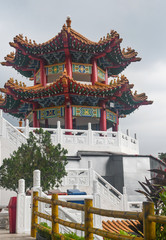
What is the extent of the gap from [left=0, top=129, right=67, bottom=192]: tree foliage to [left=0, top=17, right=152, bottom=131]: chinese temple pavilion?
7.35m

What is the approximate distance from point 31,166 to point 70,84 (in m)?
8.53

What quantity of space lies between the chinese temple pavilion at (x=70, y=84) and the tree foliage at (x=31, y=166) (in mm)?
7350

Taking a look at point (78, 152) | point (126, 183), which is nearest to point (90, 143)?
point (78, 152)

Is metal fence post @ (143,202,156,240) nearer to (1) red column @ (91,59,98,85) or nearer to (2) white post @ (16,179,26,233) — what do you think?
(2) white post @ (16,179,26,233)

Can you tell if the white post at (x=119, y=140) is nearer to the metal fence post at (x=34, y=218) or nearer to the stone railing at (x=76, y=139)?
the stone railing at (x=76, y=139)

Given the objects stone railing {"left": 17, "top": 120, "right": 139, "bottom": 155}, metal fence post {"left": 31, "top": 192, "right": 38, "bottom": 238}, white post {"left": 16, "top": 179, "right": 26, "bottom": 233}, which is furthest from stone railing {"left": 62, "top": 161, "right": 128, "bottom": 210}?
metal fence post {"left": 31, "top": 192, "right": 38, "bottom": 238}

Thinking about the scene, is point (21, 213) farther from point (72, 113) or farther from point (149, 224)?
point (72, 113)

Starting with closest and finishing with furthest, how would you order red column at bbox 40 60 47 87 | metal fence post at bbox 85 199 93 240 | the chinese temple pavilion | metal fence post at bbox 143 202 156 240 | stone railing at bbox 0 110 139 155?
metal fence post at bbox 143 202 156 240
metal fence post at bbox 85 199 93 240
stone railing at bbox 0 110 139 155
the chinese temple pavilion
red column at bbox 40 60 47 87

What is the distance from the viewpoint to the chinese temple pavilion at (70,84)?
1898 cm

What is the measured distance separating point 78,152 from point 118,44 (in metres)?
8.81

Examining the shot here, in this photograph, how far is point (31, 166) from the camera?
10.5m

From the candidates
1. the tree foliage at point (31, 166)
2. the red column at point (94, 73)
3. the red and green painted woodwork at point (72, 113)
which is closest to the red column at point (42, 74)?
the red and green painted woodwork at point (72, 113)

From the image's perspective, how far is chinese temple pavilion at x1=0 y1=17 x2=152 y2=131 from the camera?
1898cm

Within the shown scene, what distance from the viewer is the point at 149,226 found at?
3.21 metres
